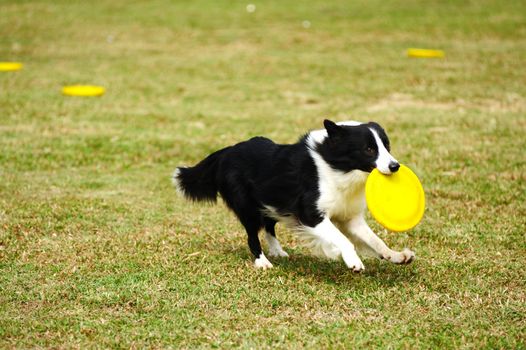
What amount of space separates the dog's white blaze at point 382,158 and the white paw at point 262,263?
135 centimetres

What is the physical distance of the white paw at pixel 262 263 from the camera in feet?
20.6

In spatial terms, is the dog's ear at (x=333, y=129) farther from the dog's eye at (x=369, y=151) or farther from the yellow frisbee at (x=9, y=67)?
the yellow frisbee at (x=9, y=67)

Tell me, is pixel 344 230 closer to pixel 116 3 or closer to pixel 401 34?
pixel 401 34

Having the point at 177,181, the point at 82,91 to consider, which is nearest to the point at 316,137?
the point at 177,181

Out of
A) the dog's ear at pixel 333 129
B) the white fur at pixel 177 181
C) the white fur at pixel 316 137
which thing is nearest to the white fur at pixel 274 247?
the white fur at pixel 177 181

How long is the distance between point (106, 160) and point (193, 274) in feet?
15.8

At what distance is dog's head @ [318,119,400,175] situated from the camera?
5.59 m

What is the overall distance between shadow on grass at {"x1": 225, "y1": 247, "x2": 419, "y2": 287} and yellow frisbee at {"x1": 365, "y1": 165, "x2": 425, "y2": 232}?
0.43m

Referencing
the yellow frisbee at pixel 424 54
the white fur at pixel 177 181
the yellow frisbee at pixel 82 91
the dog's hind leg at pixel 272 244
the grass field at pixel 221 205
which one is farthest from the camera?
the yellow frisbee at pixel 424 54

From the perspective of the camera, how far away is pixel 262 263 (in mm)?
6309

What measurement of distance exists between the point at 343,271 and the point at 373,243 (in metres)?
0.41

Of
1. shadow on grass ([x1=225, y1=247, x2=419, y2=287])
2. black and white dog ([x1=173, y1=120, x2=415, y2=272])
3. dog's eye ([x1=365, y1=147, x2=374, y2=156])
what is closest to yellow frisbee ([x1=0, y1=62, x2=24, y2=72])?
black and white dog ([x1=173, y1=120, x2=415, y2=272])

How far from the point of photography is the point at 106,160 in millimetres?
10523

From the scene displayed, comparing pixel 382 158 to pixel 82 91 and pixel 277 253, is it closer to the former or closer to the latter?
pixel 277 253
